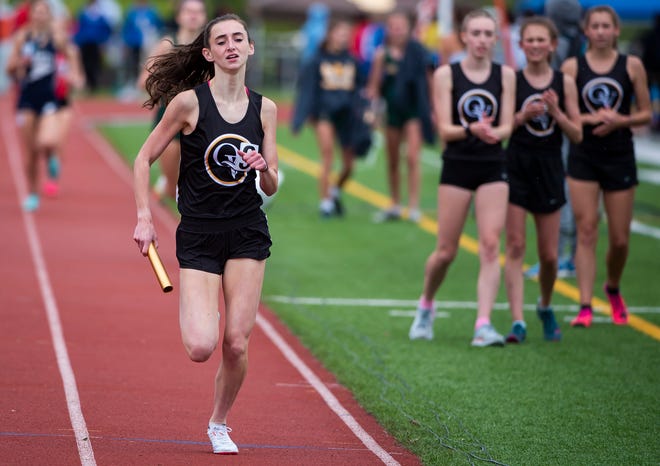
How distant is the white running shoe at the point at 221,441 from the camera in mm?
6457

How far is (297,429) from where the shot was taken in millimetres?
7168

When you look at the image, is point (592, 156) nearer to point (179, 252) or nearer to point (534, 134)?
point (534, 134)

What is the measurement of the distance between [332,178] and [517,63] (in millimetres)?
3907

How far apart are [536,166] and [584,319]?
1446mm

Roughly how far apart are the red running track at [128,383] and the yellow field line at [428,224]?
9.09ft

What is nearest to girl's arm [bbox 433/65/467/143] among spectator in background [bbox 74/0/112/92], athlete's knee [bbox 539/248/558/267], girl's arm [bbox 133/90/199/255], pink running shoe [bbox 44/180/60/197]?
athlete's knee [bbox 539/248/558/267]

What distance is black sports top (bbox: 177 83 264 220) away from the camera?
252 inches

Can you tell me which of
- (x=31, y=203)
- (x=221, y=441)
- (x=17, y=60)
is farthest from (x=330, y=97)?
(x=221, y=441)

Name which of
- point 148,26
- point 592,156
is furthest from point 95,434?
point 148,26

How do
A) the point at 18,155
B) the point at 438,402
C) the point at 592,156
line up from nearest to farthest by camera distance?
the point at 438,402 < the point at 592,156 < the point at 18,155

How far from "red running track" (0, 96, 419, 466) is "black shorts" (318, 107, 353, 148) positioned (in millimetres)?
3696

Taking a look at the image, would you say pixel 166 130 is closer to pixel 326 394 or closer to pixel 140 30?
pixel 326 394

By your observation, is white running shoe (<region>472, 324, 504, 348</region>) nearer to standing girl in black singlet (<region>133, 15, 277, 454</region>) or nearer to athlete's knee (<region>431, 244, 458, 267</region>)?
athlete's knee (<region>431, 244, 458, 267</region>)

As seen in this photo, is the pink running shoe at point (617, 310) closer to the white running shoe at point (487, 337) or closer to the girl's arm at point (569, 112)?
the white running shoe at point (487, 337)
